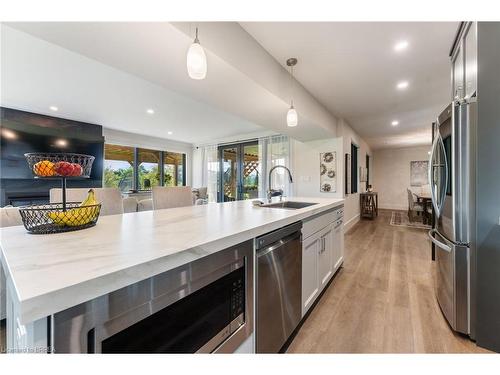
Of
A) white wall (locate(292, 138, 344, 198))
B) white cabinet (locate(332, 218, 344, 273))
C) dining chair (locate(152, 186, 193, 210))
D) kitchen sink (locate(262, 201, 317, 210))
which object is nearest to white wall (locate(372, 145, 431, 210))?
white wall (locate(292, 138, 344, 198))

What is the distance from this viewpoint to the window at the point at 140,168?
19.6 ft

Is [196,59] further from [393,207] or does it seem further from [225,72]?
[393,207]

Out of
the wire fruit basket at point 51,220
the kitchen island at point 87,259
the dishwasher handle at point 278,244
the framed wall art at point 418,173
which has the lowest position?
the dishwasher handle at point 278,244

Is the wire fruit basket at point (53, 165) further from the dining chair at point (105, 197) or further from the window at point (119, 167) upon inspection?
the window at point (119, 167)

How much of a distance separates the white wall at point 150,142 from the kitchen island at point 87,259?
5.59 m

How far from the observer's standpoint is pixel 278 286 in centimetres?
129

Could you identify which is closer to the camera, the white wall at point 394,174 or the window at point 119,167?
the window at point 119,167

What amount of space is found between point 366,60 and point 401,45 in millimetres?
331

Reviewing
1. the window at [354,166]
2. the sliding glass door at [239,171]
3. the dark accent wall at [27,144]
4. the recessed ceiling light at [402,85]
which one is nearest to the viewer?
the recessed ceiling light at [402,85]

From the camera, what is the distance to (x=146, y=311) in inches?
26.1

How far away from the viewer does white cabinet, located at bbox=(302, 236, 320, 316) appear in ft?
5.49

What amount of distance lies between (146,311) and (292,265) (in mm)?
1002

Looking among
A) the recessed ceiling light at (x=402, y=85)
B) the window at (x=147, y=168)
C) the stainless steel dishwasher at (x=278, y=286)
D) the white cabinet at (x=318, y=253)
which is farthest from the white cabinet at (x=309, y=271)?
the window at (x=147, y=168)
